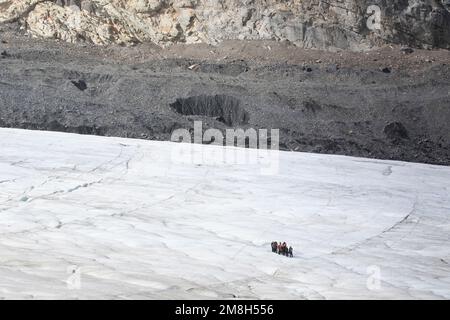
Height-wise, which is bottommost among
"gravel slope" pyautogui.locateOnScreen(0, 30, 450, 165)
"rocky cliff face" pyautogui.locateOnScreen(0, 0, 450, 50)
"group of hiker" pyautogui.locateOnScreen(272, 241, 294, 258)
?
"group of hiker" pyautogui.locateOnScreen(272, 241, 294, 258)

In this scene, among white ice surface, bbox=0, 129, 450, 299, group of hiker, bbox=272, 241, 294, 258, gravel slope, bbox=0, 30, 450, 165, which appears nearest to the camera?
white ice surface, bbox=0, 129, 450, 299

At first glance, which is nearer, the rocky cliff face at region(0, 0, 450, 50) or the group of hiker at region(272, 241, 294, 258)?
the group of hiker at region(272, 241, 294, 258)

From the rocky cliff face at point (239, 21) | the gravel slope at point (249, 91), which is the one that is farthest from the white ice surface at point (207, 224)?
the rocky cliff face at point (239, 21)

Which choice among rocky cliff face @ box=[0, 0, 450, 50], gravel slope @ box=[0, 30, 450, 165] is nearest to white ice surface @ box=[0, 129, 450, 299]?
gravel slope @ box=[0, 30, 450, 165]

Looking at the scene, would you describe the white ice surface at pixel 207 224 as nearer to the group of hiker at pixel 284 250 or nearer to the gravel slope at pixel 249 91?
the group of hiker at pixel 284 250

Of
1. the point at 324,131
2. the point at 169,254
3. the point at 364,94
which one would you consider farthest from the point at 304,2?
the point at 169,254

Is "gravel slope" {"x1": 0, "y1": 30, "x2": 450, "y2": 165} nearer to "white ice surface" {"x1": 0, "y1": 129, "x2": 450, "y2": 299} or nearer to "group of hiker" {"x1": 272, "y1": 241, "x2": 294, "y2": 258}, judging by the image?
"white ice surface" {"x1": 0, "y1": 129, "x2": 450, "y2": 299}

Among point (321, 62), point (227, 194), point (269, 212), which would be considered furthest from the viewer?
point (321, 62)
